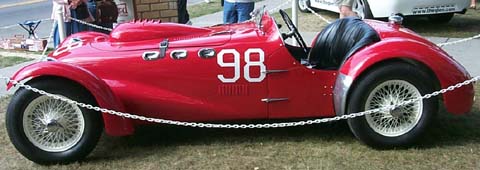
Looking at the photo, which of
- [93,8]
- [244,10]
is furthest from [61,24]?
[244,10]

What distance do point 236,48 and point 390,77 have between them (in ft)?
3.80

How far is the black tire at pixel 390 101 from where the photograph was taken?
4648 millimetres

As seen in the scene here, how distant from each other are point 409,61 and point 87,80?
7.72 ft

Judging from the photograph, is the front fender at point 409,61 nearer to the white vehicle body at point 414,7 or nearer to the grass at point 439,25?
the grass at point 439,25

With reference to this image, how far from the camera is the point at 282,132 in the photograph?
5.28m

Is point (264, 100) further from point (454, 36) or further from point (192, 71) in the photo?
point (454, 36)

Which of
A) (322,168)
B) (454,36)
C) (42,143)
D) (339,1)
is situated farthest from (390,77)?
(454,36)

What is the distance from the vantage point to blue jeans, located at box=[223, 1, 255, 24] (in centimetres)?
808

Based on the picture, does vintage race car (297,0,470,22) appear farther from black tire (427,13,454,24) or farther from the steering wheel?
the steering wheel

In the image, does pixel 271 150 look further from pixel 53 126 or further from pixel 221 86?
pixel 53 126

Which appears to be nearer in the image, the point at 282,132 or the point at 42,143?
the point at 42,143

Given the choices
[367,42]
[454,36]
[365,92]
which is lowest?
[454,36]

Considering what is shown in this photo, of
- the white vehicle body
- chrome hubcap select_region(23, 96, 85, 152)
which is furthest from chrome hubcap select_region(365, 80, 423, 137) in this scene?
the white vehicle body

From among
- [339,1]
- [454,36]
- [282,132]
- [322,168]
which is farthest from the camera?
[454,36]
